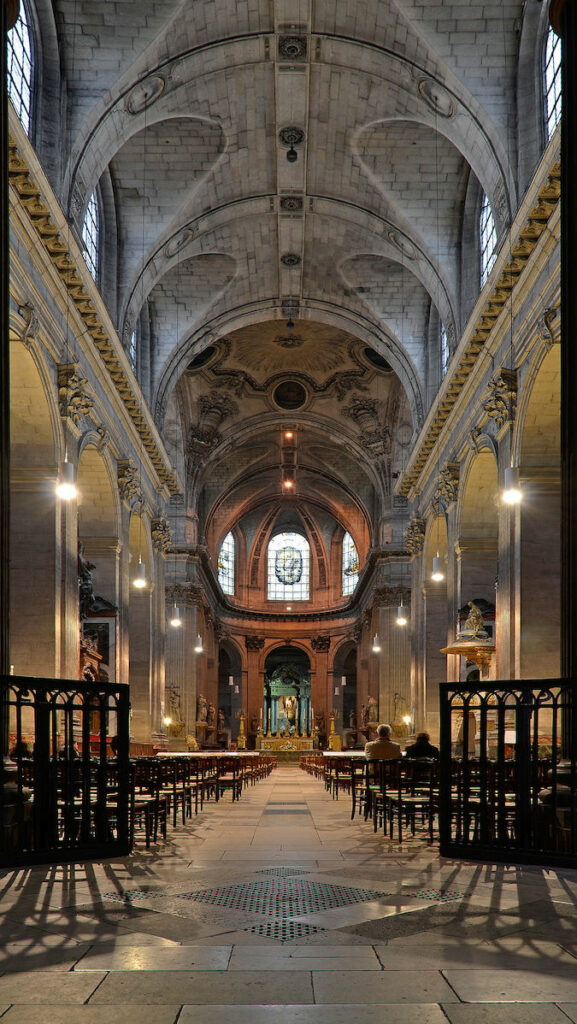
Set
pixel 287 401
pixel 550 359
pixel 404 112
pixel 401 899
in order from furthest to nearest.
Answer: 1. pixel 287 401
2. pixel 404 112
3. pixel 550 359
4. pixel 401 899

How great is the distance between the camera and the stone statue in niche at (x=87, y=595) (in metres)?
19.8

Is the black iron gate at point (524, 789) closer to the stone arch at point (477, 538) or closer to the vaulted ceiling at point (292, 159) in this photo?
the vaulted ceiling at point (292, 159)

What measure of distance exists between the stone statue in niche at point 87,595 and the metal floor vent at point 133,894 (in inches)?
501

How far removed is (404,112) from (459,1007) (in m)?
18.3

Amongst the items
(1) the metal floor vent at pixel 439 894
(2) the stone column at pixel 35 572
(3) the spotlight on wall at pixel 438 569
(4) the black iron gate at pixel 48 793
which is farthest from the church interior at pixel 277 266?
(1) the metal floor vent at pixel 439 894

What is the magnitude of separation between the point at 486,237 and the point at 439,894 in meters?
17.1

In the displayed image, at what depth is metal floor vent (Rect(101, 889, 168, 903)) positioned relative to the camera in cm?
630

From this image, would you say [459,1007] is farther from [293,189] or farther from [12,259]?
[293,189]

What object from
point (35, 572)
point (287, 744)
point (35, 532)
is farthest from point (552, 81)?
point (287, 744)

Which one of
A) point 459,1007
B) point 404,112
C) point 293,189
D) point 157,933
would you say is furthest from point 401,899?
point 293,189

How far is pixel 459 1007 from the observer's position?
12.9 ft

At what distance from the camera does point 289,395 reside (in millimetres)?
40094

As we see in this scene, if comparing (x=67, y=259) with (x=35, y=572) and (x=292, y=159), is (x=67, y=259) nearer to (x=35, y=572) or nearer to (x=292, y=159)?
(x=35, y=572)

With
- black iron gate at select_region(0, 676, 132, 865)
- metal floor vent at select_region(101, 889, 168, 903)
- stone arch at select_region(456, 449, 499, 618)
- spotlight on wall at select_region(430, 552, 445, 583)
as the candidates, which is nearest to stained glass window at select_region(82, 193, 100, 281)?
stone arch at select_region(456, 449, 499, 618)
